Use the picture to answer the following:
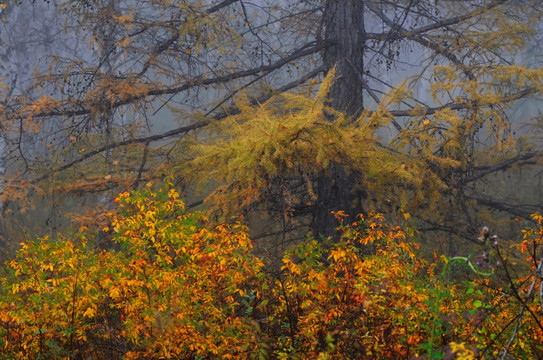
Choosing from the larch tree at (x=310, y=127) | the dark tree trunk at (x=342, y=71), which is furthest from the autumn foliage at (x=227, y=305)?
the dark tree trunk at (x=342, y=71)

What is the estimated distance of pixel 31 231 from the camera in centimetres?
1359

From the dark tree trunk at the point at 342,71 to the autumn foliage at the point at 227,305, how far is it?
2156mm

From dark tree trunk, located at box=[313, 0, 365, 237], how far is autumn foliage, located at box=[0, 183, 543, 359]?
→ 2156 millimetres

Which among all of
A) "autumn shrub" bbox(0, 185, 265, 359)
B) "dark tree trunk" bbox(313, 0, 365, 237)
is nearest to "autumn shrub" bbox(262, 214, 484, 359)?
"autumn shrub" bbox(0, 185, 265, 359)

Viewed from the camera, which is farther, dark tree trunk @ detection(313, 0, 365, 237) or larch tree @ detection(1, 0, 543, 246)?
dark tree trunk @ detection(313, 0, 365, 237)

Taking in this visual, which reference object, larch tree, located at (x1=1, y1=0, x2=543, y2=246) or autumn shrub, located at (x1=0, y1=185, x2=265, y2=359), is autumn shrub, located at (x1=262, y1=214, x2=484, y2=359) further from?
larch tree, located at (x1=1, y1=0, x2=543, y2=246)

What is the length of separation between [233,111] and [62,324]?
4.05m

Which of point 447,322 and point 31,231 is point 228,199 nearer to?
point 447,322

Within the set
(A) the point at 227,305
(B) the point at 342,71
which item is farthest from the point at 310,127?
(B) the point at 342,71

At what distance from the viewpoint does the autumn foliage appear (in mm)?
3666

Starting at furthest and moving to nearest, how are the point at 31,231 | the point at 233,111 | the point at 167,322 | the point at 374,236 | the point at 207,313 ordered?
the point at 31,231
the point at 233,111
the point at 374,236
the point at 207,313
the point at 167,322

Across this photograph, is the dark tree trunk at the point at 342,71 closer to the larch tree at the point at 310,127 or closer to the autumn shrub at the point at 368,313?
the larch tree at the point at 310,127

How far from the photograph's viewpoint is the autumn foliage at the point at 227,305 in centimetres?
367

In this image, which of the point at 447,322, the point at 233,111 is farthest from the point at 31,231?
the point at 447,322
